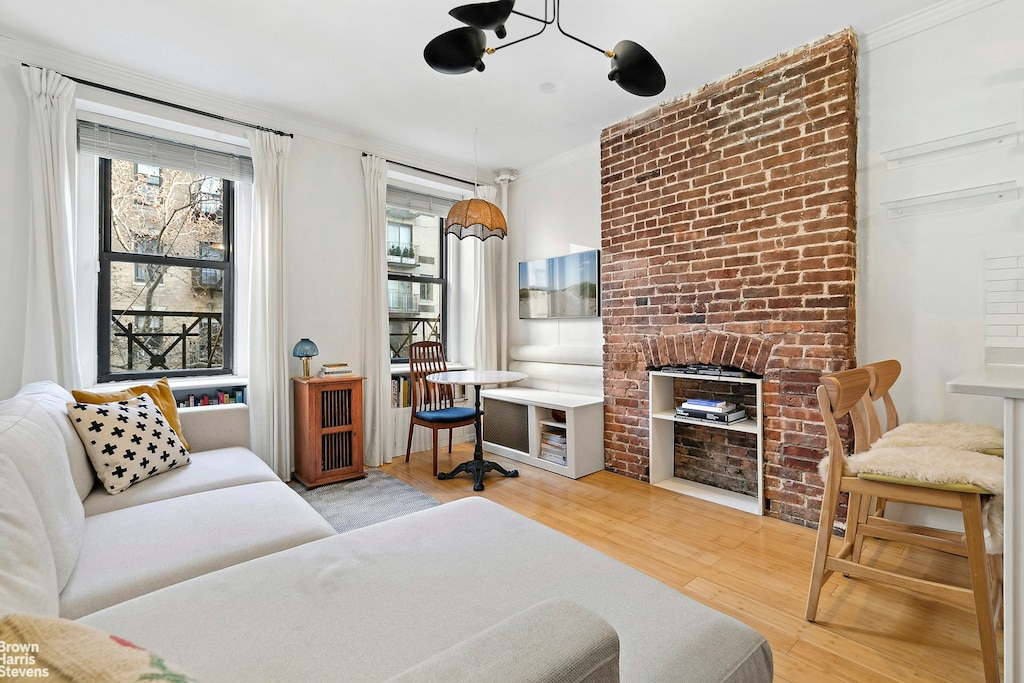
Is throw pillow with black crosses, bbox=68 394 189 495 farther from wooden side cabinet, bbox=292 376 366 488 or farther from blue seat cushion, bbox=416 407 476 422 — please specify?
blue seat cushion, bbox=416 407 476 422

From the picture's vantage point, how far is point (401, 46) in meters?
2.71

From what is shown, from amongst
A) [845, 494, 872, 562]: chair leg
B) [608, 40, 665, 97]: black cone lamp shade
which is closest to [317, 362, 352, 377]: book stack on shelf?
[608, 40, 665, 97]: black cone lamp shade

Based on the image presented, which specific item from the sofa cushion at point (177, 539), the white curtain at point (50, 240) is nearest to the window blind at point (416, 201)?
the white curtain at point (50, 240)

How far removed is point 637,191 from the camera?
3.58 m

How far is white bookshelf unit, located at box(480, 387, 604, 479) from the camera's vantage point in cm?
359

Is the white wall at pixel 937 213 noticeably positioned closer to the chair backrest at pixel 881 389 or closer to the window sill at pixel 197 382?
the chair backrest at pixel 881 389

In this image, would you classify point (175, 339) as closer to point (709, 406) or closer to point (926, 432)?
point (709, 406)

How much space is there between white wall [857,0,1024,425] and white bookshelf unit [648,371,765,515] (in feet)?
2.47

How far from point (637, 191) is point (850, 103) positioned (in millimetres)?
1359

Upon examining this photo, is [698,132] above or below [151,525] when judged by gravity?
above

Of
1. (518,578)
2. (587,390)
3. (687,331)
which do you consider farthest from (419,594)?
(587,390)

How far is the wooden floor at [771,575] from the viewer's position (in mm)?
1604

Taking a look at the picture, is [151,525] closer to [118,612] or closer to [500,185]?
[118,612]

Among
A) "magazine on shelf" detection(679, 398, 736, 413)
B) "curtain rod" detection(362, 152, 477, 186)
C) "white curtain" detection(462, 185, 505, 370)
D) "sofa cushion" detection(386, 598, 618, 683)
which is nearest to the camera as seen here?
"sofa cushion" detection(386, 598, 618, 683)
